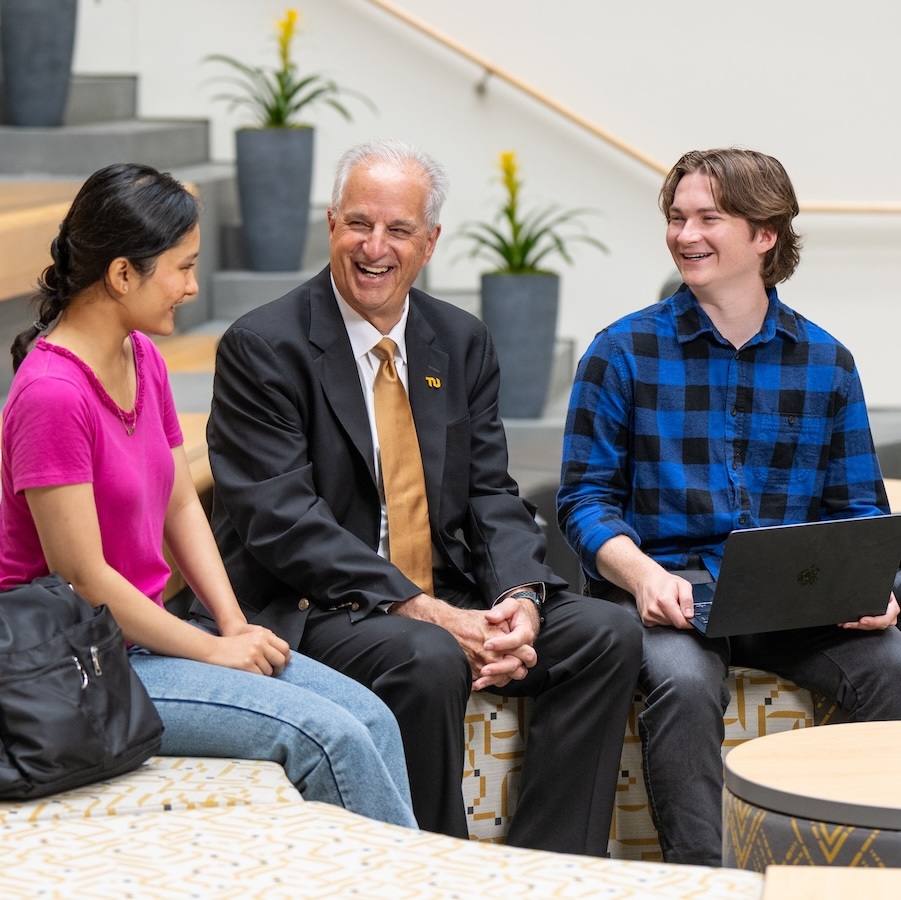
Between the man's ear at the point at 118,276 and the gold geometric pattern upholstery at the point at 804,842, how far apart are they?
3.46 ft

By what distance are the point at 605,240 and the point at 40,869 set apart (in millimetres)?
4218

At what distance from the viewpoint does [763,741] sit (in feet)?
6.66

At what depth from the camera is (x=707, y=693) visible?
7.52 feet

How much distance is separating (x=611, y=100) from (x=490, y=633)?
139 inches

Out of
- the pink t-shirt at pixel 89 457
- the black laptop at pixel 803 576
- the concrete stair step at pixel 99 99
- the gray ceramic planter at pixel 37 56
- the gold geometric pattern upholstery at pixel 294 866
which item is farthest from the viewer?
the concrete stair step at pixel 99 99

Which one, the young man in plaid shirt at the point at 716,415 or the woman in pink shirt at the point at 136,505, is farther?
the young man in plaid shirt at the point at 716,415

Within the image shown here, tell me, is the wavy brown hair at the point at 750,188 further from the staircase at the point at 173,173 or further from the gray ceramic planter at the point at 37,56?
Answer: the gray ceramic planter at the point at 37,56

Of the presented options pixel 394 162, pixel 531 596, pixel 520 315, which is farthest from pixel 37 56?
pixel 531 596

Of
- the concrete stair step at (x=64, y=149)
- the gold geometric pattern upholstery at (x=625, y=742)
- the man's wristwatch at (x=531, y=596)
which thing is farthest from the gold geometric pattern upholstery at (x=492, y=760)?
the concrete stair step at (x=64, y=149)

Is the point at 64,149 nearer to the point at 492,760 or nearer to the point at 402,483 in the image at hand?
the point at 402,483

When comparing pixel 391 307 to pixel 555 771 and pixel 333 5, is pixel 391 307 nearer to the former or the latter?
pixel 555 771

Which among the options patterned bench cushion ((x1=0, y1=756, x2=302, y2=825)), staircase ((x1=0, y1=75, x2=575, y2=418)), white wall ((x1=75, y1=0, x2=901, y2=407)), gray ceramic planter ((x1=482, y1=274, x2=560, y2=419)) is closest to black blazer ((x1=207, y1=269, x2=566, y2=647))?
patterned bench cushion ((x1=0, y1=756, x2=302, y2=825))

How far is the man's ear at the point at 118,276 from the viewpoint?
2016mm

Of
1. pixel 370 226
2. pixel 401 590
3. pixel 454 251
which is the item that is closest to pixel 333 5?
pixel 454 251
